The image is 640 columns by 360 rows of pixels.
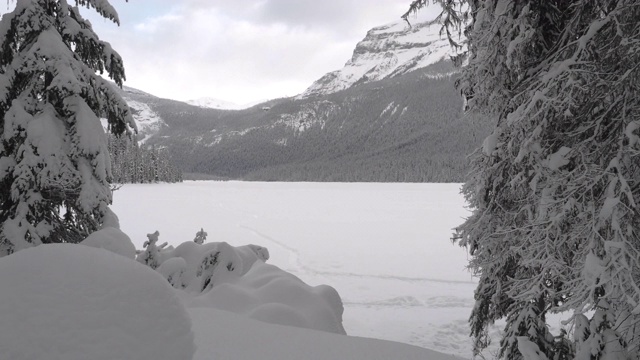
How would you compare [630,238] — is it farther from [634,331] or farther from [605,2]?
[605,2]

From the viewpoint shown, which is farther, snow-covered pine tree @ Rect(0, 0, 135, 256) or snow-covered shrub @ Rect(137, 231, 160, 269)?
snow-covered shrub @ Rect(137, 231, 160, 269)

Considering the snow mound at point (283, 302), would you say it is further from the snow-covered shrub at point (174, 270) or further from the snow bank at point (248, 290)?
the snow-covered shrub at point (174, 270)

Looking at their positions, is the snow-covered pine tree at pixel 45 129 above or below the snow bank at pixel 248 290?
above

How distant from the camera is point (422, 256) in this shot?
14.7 meters

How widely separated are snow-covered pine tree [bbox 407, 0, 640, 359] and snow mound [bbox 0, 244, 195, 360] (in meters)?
3.00

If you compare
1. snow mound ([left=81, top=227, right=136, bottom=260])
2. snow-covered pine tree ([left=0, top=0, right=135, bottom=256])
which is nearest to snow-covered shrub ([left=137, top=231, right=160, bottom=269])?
snow-covered pine tree ([left=0, top=0, right=135, bottom=256])

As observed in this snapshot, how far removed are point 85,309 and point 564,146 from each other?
4082mm

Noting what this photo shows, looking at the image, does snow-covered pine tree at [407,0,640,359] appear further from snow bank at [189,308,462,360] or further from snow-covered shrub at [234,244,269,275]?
snow-covered shrub at [234,244,269,275]

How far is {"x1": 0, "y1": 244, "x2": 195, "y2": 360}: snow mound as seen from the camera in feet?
5.24

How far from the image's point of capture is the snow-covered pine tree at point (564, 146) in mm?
3197

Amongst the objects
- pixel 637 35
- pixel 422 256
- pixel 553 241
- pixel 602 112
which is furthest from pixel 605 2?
pixel 422 256

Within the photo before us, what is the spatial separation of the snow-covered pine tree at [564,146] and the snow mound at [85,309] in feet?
9.85

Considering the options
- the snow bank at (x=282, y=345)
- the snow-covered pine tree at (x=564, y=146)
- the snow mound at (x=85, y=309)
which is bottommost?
the snow bank at (x=282, y=345)

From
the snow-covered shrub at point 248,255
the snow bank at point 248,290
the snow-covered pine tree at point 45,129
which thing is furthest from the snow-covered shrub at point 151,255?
the snow-covered shrub at point 248,255
